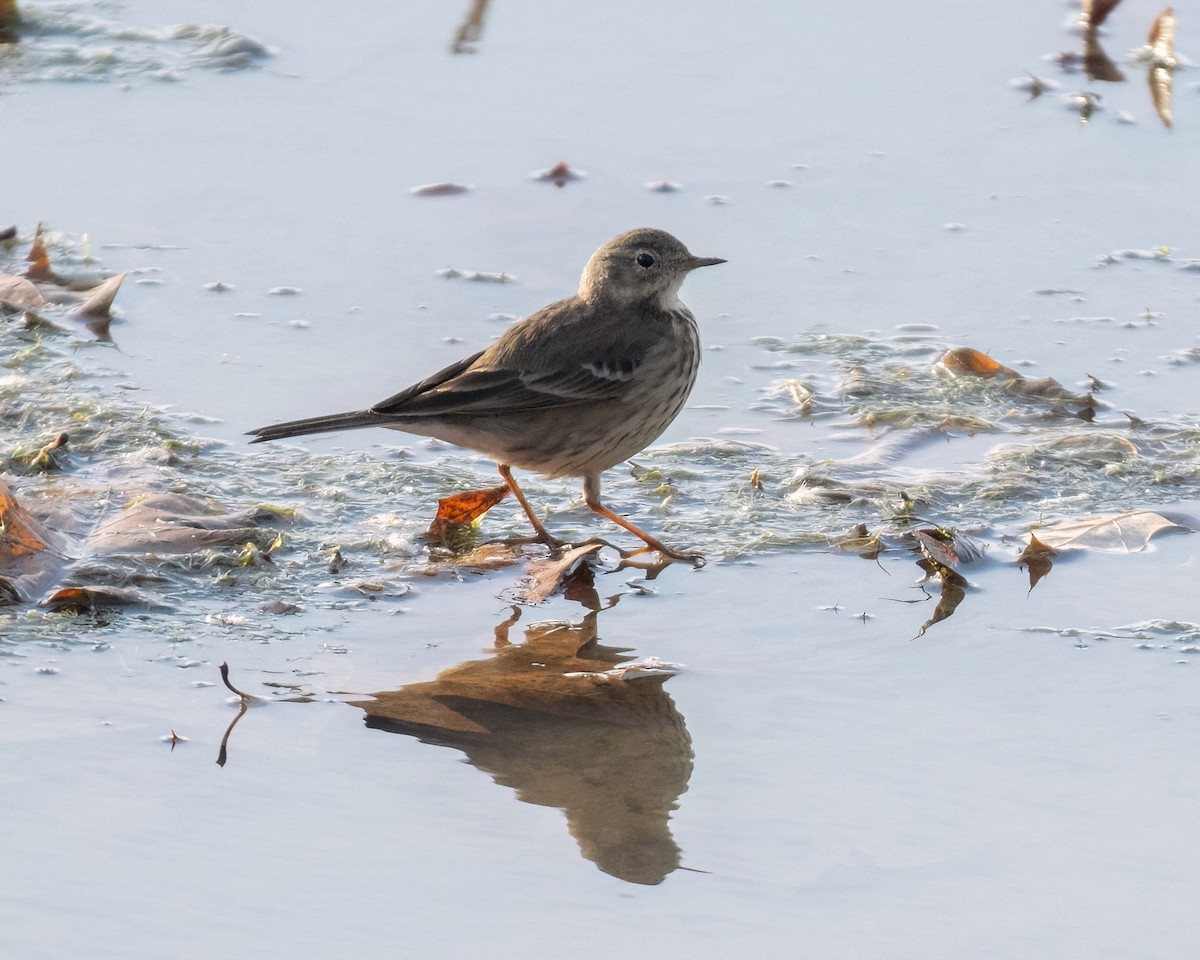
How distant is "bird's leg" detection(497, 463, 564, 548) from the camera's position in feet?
19.5

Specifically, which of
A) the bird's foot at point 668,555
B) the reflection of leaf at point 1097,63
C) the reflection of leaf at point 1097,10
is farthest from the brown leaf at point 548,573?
the reflection of leaf at point 1097,10

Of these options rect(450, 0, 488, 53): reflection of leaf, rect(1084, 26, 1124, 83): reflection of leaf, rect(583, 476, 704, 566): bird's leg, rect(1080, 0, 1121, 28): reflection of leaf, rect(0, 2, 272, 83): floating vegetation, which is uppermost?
rect(1080, 0, 1121, 28): reflection of leaf

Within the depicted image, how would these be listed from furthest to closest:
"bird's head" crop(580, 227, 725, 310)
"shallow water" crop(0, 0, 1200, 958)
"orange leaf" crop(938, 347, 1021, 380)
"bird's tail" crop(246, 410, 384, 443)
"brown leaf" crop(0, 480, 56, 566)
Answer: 1. "orange leaf" crop(938, 347, 1021, 380)
2. "bird's head" crop(580, 227, 725, 310)
3. "bird's tail" crop(246, 410, 384, 443)
4. "brown leaf" crop(0, 480, 56, 566)
5. "shallow water" crop(0, 0, 1200, 958)

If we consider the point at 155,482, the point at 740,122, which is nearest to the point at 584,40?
the point at 740,122

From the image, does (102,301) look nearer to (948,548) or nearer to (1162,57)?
(948,548)

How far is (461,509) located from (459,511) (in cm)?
1

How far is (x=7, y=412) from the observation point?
6.59 metres

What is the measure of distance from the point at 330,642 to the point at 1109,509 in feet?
9.14

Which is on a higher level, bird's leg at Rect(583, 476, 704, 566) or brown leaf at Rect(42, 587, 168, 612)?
brown leaf at Rect(42, 587, 168, 612)

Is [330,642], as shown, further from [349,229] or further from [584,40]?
[584,40]

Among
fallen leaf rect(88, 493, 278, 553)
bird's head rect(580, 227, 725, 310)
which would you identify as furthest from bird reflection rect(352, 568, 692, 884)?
bird's head rect(580, 227, 725, 310)

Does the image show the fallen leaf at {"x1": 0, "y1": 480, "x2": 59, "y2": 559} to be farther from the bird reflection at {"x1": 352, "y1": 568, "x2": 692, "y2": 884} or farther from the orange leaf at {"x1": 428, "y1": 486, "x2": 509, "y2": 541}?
the bird reflection at {"x1": 352, "y1": 568, "x2": 692, "y2": 884}

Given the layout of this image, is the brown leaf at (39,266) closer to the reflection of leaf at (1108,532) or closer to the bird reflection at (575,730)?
the bird reflection at (575,730)

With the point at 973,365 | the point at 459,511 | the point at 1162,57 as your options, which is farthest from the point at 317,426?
the point at 1162,57
